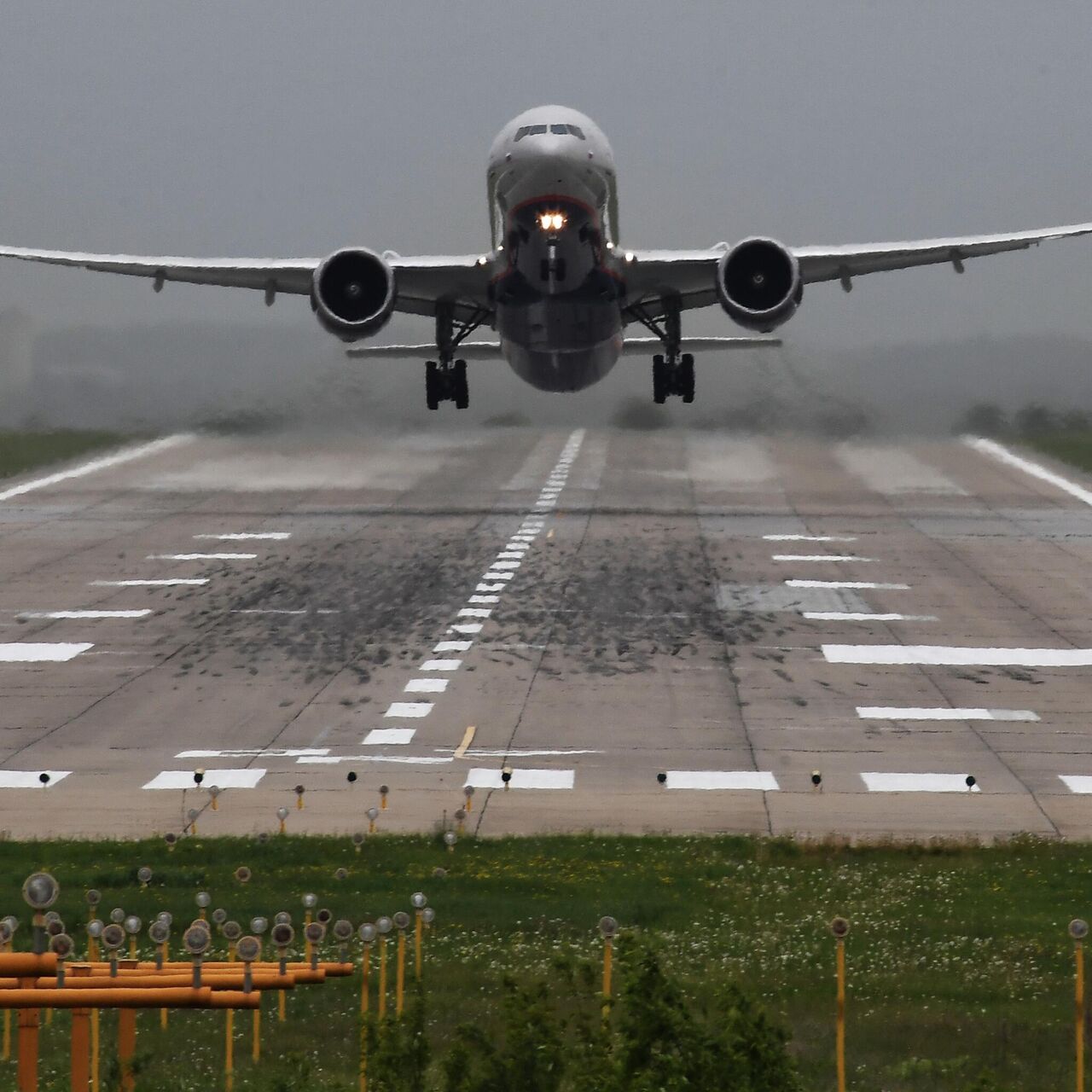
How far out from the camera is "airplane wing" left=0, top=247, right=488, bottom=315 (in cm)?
4209

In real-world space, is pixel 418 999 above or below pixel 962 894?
above

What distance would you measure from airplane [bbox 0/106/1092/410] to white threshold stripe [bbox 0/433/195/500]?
58.2 feet

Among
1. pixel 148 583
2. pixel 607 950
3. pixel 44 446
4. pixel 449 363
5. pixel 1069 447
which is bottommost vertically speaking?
pixel 148 583

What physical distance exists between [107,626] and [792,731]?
15.5 metres

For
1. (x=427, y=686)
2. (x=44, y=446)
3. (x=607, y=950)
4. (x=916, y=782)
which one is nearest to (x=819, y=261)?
(x=427, y=686)

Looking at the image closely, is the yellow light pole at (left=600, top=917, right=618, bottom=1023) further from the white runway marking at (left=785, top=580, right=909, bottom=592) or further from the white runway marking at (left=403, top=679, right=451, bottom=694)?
the white runway marking at (left=785, top=580, right=909, bottom=592)

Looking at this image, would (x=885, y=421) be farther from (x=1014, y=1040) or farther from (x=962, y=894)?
(x=1014, y=1040)

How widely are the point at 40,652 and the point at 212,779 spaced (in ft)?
35.2

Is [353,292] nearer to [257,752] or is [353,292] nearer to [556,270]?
[556,270]

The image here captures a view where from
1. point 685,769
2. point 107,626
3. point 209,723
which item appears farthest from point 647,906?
point 107,626

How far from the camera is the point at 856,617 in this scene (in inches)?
1517

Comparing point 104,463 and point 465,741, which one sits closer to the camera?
point 465,741

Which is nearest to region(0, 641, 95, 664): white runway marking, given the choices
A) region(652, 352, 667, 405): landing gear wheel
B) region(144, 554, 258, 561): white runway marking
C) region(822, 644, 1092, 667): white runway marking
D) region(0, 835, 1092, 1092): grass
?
region(144, 554, 258, 561): white runway marking

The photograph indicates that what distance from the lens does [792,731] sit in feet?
93.6
